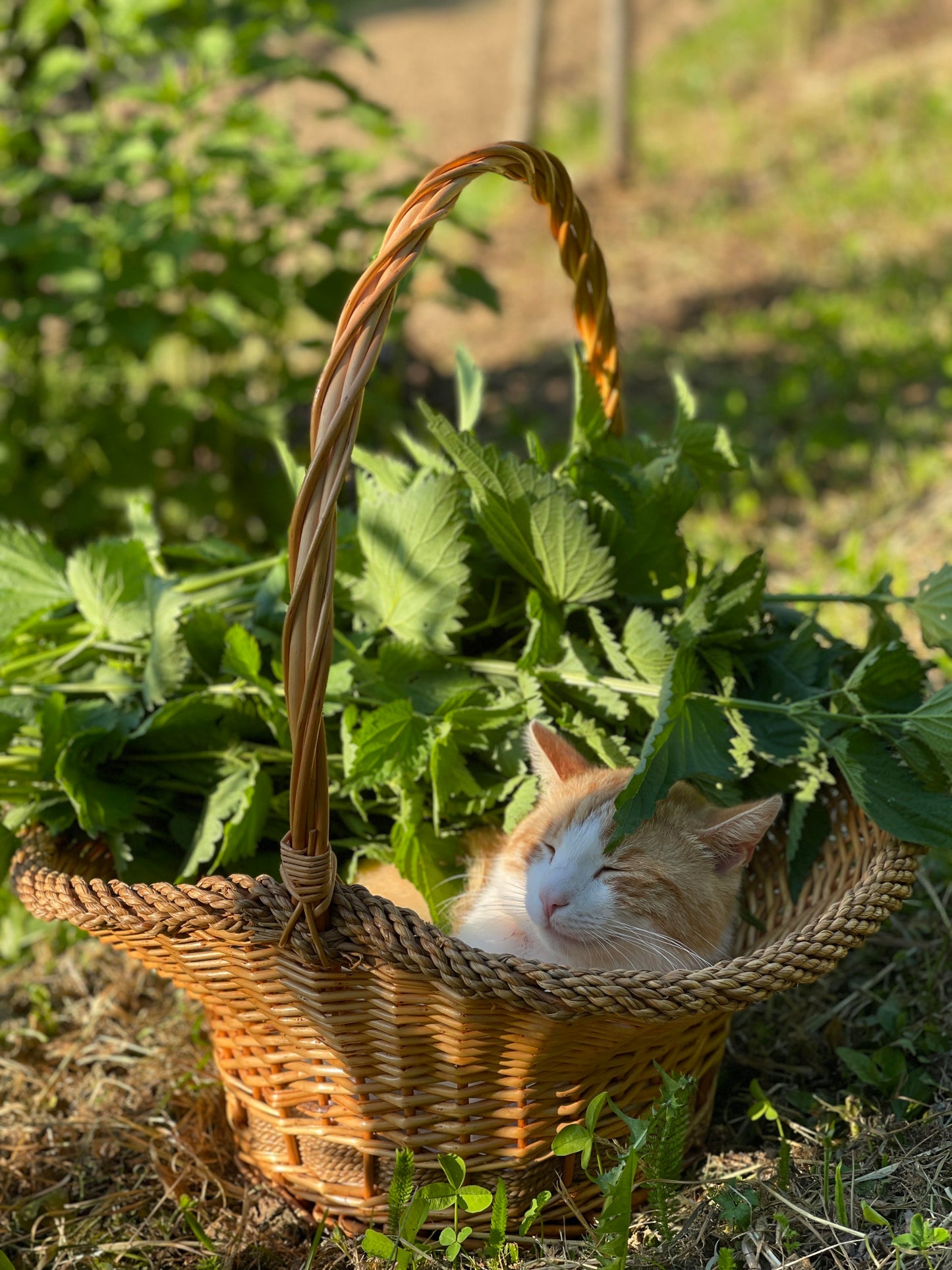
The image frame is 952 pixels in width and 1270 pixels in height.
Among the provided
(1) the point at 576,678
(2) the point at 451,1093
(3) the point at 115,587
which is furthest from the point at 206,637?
(2) the point at 451,1093

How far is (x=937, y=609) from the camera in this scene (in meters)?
1.76

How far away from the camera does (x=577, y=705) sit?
6.35 feet

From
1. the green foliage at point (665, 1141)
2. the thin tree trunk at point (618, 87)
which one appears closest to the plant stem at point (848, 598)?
the green foliage at point (665, 1141)

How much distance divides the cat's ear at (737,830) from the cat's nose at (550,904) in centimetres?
23

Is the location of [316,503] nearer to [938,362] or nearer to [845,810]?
[845,810]

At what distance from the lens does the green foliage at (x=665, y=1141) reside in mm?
1424

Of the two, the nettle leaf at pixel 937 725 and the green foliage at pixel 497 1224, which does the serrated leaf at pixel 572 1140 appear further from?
the nettle leaf at pixel 937 725

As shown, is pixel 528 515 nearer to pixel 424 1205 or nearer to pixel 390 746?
pixel 390 746

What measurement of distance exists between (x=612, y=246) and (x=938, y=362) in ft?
9.17

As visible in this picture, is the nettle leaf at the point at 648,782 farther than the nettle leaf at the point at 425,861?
No

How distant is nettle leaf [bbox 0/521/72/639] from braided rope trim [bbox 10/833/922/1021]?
0.72 metres

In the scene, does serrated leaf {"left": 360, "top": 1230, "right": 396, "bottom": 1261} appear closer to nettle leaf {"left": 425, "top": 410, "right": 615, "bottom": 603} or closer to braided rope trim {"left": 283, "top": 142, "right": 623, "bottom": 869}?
braided rope trim {"left": 283, "top": 142, "right": 623, "bottom": 869}

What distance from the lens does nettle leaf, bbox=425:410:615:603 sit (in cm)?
173

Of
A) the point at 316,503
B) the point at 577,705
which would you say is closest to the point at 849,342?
the point at 577,705
